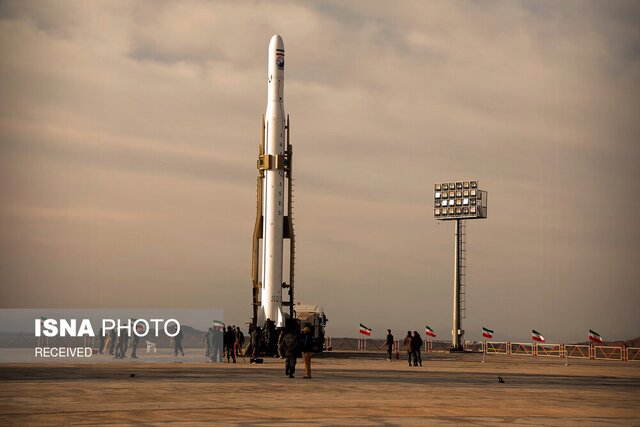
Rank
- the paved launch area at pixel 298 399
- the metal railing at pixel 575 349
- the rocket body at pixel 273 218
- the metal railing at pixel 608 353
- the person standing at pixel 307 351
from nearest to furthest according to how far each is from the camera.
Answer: the paved launch area at pixel 298 399, the person standing at pixel 307 351, the rocket body at pixel 273 218, the metal railing at pixel 575 349, the metal railing at pixel 608 353

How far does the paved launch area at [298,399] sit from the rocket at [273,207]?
2014cm

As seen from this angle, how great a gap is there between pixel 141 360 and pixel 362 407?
2411cm

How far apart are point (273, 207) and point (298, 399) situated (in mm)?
31371

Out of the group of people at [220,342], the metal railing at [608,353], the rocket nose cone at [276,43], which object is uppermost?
the rocket nose cone at [276,43]

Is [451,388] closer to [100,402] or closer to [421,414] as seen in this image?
[421,414]

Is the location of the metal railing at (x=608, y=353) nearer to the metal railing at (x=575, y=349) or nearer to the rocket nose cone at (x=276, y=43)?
the metal railing at (x=575, y=349)

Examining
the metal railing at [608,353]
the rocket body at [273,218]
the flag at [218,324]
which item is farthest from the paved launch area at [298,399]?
the metal railing at [608,353]

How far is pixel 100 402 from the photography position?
→ 1861cm

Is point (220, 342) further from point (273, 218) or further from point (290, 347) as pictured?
point (290, 347)

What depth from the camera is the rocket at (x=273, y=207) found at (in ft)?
168

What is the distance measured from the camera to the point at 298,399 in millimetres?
20109

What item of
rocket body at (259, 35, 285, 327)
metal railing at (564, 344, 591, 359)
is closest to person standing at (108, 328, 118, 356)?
rocket body at (259, 35, 285, 327)

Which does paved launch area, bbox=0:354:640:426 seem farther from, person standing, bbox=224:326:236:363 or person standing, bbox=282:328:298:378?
person standing, bbox=224:326:236:363

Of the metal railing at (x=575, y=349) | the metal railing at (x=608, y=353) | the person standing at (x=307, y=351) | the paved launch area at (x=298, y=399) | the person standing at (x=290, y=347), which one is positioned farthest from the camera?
the metal railing at (x=608, y=353)
